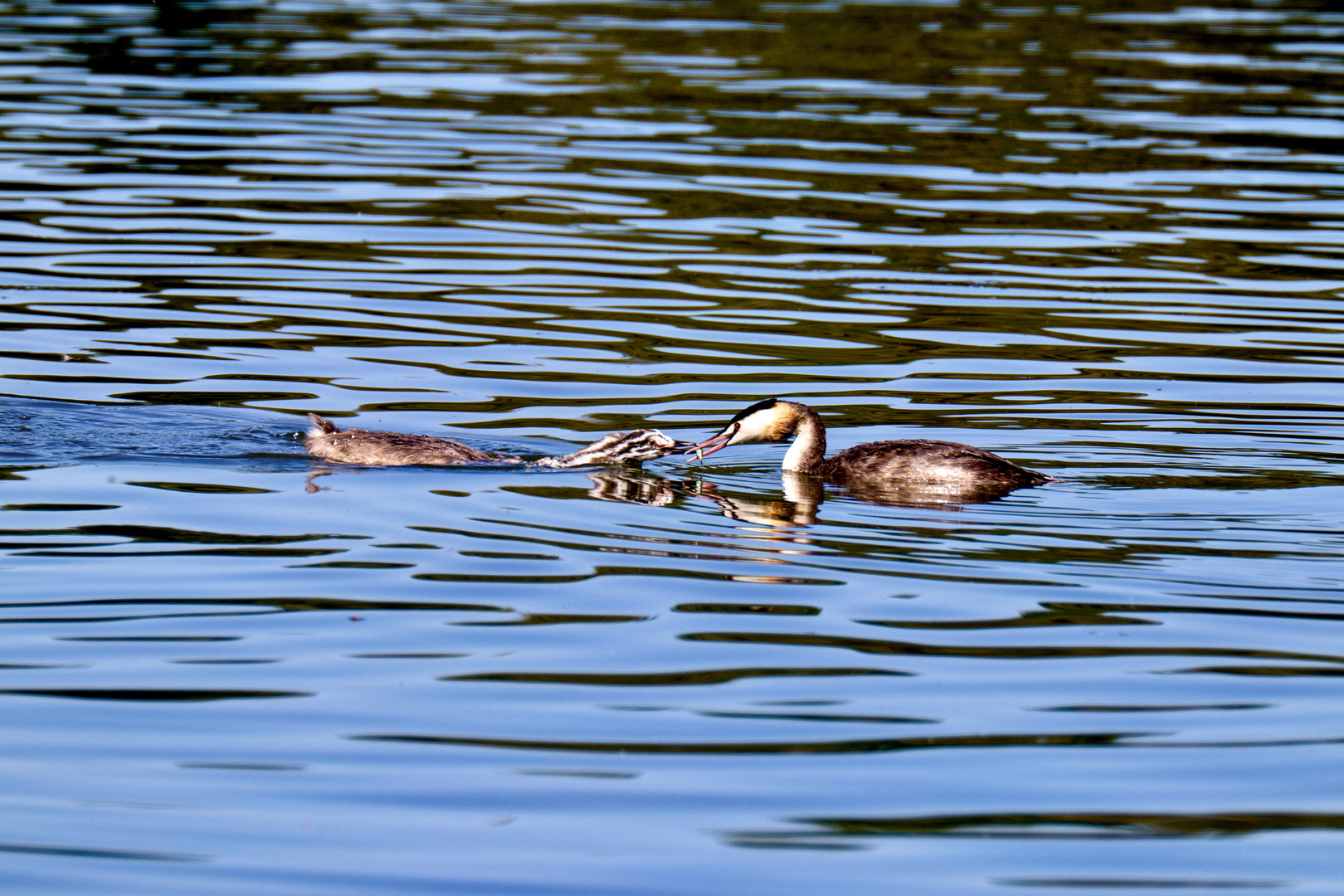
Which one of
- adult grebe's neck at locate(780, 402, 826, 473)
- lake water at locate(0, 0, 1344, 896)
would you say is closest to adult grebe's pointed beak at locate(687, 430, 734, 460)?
lake water at locate(0, 0, 1344, 896)

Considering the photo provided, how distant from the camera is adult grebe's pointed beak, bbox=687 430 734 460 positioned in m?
12.2

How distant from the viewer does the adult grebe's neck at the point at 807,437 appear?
12.1 meters

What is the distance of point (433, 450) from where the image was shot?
11.6 meters

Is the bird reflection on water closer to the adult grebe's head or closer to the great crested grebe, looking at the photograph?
the great crested grebe

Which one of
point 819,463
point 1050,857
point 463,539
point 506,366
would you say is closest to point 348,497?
point 463,539

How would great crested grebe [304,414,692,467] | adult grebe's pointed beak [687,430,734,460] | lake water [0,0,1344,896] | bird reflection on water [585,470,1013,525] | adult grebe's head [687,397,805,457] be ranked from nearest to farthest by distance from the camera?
lake water [0,0,1344,896], bird reflection on water [585,470,1013,525], great crested grebe [304,414,692,467], adult grebe's head [687,397,805,457], adult grebe's pointed beak [687,430,734,460]

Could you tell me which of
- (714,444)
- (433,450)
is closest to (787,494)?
(714,444)

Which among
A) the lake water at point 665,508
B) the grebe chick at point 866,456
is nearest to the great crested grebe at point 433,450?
the lake water at point 665,508

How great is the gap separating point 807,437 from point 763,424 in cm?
28

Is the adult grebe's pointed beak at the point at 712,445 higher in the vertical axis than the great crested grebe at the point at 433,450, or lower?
lower

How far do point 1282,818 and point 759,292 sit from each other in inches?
431

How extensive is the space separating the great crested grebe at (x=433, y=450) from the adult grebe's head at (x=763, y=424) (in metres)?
0.49

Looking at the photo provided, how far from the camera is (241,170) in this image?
2228cm

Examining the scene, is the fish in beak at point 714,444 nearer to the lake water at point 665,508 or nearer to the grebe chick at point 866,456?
the grebe chick at point 866,456
